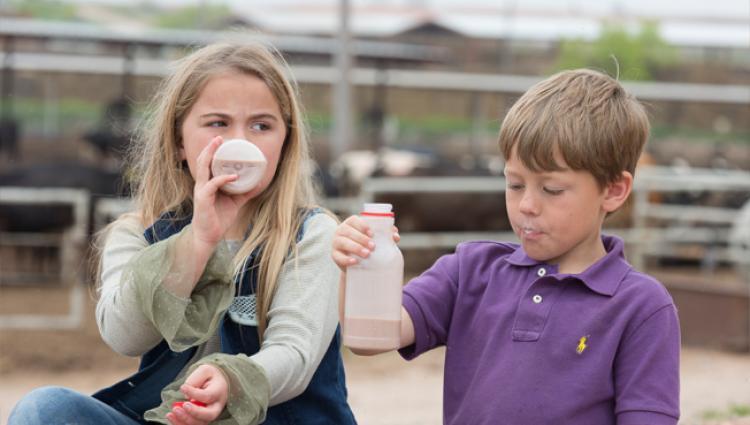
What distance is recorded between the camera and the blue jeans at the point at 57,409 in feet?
5.96

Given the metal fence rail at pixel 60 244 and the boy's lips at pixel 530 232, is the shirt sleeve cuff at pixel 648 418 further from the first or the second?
the metal fence rail at pixel 60 244

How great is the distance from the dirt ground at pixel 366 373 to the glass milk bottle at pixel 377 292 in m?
2.71

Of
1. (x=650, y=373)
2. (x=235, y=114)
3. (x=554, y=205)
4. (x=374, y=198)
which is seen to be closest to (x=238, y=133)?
(x=235, y=114)

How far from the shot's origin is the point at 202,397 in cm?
164

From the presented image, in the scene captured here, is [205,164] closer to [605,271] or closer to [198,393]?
[198,393]

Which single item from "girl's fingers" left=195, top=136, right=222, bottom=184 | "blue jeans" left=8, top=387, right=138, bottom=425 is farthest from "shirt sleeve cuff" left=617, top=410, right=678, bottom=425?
"blue jeans" left=8, top=387, right=138, bottom=425

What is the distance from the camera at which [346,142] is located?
892cm

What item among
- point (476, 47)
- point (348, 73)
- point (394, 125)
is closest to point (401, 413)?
point (348, 73)

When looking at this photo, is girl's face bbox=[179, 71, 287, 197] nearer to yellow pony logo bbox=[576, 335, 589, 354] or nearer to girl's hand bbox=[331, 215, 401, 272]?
girl's hand bbox=[331, 215, 401, 272]

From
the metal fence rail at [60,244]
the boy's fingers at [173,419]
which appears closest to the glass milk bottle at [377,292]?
the boy's fingers at [173,419]

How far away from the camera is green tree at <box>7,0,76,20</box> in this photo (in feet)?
69.1

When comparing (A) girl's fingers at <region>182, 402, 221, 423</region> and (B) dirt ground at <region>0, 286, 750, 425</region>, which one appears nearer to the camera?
(A) girl's fingers at <region>182, 402, 221, 423</region>

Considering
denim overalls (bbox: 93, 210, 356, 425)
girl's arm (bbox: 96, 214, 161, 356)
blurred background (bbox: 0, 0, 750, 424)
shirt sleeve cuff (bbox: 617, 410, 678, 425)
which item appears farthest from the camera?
blurred background (bbox: 0, 0, 750, 424)

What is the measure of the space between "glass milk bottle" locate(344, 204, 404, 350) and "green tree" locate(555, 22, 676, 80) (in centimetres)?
2259
